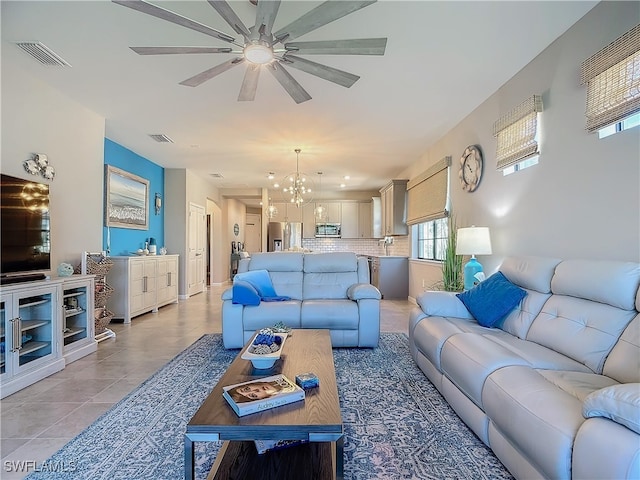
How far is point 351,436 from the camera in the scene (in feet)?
6.16

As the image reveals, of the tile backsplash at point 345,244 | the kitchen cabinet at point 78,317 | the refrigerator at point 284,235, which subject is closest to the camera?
the kitchen cabinet at point 78,317

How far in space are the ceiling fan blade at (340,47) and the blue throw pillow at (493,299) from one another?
190cm

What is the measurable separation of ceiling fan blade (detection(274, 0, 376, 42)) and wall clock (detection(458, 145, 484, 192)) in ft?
8.63

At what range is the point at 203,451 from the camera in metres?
1.72

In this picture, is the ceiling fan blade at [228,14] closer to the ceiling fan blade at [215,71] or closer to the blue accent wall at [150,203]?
the ceiling fan blade at [215,71]

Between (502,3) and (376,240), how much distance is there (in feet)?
25.8

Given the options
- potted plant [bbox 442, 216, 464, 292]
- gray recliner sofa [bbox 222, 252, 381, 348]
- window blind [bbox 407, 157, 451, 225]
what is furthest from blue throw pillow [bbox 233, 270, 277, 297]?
window blind [bbox 407, 157, 451, 225]

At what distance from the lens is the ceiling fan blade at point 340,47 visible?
1.96m

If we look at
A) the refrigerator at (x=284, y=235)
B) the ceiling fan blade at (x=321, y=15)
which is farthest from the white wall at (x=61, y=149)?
the refrigerator at (x=284, y=235)

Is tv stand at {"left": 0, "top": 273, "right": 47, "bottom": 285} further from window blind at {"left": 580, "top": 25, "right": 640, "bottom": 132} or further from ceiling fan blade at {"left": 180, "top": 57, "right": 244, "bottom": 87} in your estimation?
window blind at {"left": 580, "top": 25, "right": 640, "bottom": 132}

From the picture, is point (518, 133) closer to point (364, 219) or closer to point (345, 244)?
point (364, 219)

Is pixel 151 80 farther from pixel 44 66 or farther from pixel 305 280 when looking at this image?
pixel 305 280

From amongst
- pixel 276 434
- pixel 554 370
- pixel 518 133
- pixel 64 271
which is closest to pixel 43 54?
pixel 64 271

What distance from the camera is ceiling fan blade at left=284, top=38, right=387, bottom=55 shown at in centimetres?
196
